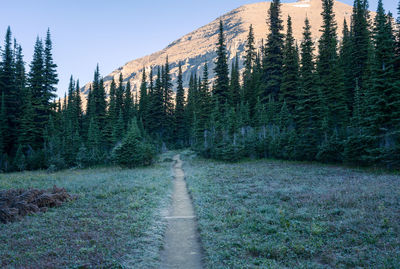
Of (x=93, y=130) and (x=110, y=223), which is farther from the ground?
(x=93, y=130)

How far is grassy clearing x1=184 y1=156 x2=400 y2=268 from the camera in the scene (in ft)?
22.8

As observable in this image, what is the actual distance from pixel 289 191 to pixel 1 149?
48839 millimetres

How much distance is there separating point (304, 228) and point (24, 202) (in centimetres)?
1328

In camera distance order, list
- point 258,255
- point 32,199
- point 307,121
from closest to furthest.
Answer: point 258,255
point 32,199
point 307,121

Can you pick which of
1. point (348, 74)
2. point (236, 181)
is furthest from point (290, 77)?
point (236, 181)

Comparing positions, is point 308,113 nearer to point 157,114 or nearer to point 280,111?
point 280,111

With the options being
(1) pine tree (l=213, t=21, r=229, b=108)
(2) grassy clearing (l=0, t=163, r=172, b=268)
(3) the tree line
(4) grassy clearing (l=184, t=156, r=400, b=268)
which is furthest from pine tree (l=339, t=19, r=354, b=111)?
(2) grassy clearing (l=0, t=163, r=172, b=268)

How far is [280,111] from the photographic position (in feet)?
130

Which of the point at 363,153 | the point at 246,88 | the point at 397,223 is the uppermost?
the point at 246,88

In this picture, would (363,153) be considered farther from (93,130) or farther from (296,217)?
(93,130)

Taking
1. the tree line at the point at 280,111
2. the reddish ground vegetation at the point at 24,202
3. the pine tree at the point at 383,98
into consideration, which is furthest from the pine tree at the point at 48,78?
the pine tree at the point at 383,98

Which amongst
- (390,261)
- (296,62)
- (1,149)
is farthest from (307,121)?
(1,149)

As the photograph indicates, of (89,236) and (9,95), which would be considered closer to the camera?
(89,236)

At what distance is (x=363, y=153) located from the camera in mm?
24531
